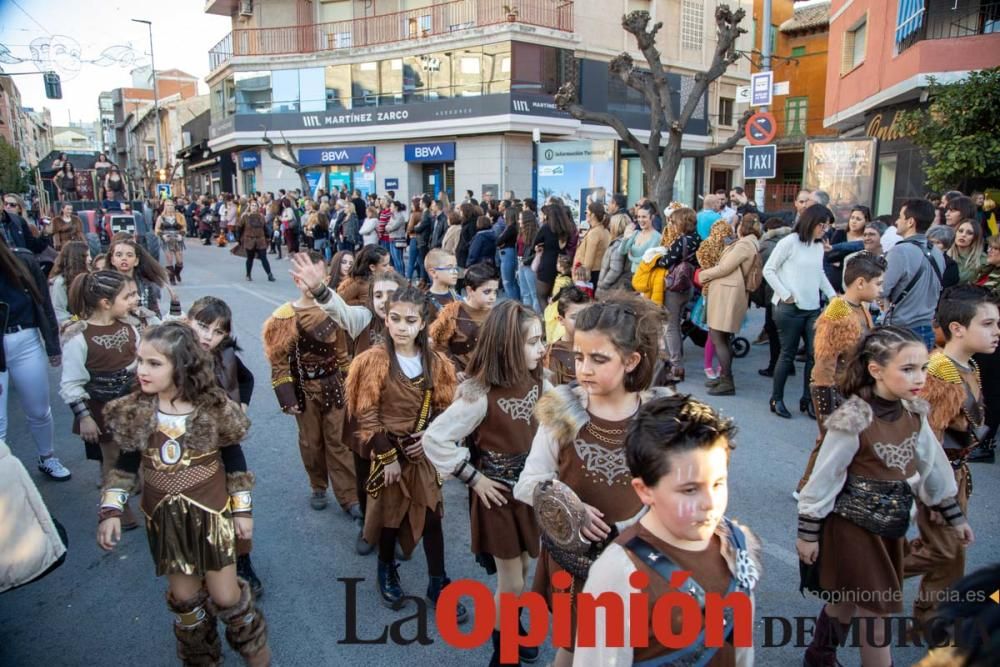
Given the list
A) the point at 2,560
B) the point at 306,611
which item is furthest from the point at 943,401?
the point at 2,560

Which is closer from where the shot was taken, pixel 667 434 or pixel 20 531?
pixel 667 434

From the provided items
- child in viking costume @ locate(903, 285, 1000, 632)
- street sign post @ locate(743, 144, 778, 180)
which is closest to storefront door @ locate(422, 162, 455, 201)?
street sign post @ locate(743, 144, 778, 180)

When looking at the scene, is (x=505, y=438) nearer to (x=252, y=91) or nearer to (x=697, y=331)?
(x=697, y=331)

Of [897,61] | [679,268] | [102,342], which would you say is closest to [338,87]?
[897,61]

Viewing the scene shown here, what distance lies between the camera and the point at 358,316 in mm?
4207

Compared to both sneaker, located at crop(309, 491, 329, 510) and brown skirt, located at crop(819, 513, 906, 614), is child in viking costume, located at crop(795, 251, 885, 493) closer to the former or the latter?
brown skirt, located at crop(819, 513, 906, 614)

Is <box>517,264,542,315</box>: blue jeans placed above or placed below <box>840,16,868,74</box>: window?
below

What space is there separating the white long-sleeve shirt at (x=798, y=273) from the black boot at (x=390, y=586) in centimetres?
446

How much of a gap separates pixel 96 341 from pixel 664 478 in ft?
12.1

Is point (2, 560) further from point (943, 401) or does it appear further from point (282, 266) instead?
point (282, 266)

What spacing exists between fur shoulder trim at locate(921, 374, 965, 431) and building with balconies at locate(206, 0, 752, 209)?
19.6 m

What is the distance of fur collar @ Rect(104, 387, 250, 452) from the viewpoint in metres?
2.67

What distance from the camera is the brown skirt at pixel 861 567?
2.56 metres

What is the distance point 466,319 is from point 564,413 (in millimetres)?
2093
